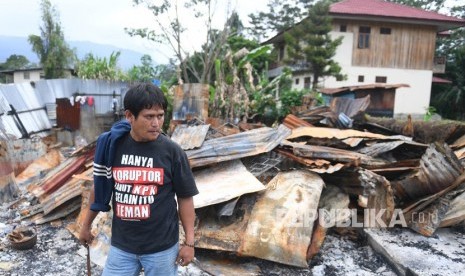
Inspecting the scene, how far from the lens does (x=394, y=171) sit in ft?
13.2

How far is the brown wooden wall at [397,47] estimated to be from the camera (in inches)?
767

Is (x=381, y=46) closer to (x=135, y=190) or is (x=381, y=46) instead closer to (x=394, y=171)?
(x=394, y=171)

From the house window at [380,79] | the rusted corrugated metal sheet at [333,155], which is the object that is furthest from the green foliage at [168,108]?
the house window at [380,79]

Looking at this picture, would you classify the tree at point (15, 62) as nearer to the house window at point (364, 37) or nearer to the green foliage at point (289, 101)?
the house window at point (364, 37)

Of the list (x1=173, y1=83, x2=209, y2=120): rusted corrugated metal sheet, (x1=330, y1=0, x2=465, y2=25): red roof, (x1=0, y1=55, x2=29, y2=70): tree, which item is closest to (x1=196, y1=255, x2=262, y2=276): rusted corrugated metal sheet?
(x1=173, y1=83, x2=209, y2=120): rusted corrugated metal sheet

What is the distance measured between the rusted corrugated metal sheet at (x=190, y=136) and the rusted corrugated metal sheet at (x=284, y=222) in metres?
1.10

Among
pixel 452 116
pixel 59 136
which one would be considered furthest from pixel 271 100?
pixel 452 116

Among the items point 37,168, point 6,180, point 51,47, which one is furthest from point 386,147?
point 51,47

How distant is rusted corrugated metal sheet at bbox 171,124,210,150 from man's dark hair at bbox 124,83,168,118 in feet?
7.92

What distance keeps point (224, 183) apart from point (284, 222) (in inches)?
29.0

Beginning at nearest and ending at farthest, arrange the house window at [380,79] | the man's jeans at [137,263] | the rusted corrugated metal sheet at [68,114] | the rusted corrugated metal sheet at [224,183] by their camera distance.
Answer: the man's jeans at [137,263] → the rusted corrugated metal sheet at [224,183] → the rusted corrugated metal sheet at [68,114] → the house window at [380,79]

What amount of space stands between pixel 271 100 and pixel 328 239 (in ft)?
26.5

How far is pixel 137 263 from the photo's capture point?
179cm

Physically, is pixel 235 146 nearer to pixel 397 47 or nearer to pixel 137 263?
pixel 137 263
